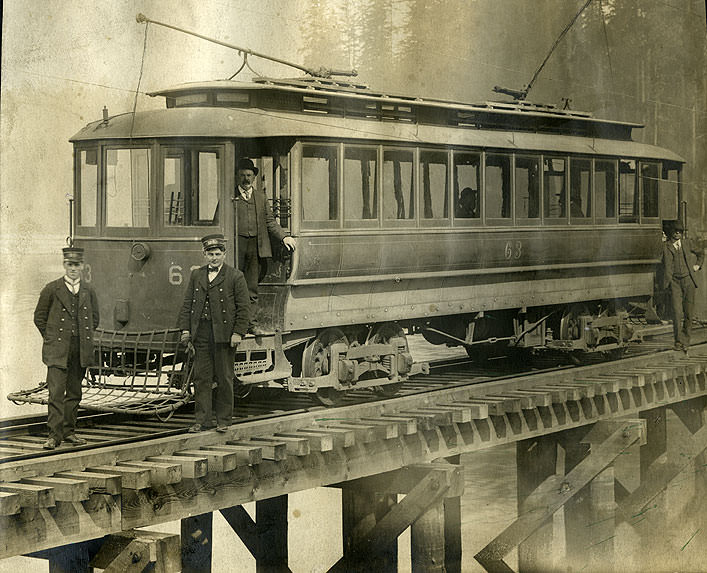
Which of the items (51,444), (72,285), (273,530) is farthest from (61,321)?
(273,530)

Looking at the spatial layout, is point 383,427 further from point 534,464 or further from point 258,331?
point 534,464

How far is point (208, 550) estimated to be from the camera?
24.9ft

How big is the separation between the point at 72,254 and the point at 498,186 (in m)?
4.11

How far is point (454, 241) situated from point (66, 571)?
4.09 metres

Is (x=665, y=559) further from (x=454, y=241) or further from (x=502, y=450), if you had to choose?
(x=502, y=450)

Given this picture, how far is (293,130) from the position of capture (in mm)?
7902

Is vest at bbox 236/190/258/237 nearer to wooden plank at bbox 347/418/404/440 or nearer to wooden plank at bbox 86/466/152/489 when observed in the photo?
wooden plank at bbox 347/418/404/440

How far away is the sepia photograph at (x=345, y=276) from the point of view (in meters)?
6.21

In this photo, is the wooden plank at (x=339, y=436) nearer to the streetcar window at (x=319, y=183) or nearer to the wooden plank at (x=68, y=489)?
the streetcar window at (x=319, y=183)

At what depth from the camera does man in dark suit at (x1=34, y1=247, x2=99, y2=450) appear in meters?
6.31

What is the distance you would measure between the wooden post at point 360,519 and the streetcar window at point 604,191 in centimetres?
334

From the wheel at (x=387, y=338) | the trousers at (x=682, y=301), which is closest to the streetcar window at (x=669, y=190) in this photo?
the trousers at (x=682, y=301)

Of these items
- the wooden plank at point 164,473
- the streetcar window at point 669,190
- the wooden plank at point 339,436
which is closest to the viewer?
the wooden plank at point 164,473

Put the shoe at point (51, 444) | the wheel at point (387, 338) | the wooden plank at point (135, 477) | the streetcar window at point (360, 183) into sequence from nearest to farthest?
the wooden plank at point (135, 477) < the shoe at point (51, 444) < the streetcar window at point (360, 183) < the wheel at point (387, 338)
